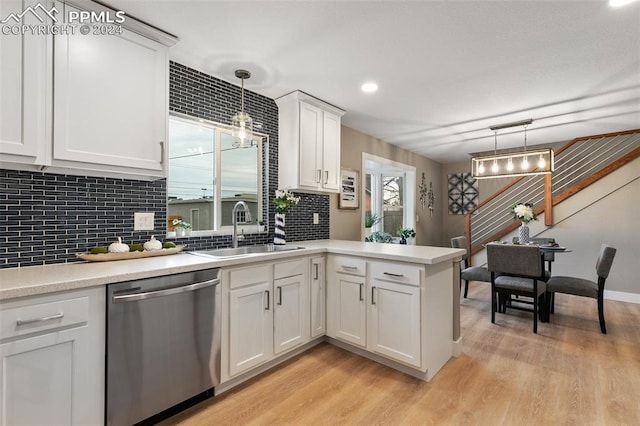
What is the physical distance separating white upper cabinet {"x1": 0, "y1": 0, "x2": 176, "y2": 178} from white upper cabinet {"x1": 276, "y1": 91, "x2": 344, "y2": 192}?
124 cm

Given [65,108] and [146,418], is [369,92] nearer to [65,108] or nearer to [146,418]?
[65,108]

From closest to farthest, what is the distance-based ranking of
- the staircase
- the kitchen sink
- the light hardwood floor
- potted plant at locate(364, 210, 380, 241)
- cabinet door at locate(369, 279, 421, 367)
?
1. the light hardwood floor
2. cabinet door at locate(369, 279, 421, 367)
3. the kitchen sink
4. the staircase
5. potted plant at locate(364, 210, 380, 241)

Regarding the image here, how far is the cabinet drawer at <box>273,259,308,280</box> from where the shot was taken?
2.34 meters

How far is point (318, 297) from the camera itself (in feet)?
8.85

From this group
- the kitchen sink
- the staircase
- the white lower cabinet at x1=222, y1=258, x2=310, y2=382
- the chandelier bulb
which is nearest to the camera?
the white lower cabinet at x1=222, y1=258, x2=310, y2=382

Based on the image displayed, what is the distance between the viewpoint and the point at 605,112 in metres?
3.51

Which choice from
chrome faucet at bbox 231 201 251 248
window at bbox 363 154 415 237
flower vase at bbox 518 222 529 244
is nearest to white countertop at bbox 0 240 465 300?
chrome faucet at bbox 231 201 251 248

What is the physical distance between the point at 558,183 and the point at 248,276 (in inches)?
227

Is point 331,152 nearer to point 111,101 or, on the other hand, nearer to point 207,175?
point 207,175

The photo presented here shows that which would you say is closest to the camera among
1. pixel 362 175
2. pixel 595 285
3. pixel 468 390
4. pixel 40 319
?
pixel 40 319

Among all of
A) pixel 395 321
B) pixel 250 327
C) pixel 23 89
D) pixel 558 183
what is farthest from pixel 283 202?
pixel 558 183

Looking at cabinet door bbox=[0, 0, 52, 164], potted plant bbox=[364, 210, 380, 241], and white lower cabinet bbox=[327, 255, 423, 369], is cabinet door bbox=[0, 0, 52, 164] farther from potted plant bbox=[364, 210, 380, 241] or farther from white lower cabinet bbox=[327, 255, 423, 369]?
potted plant bbox=[364, 210, 380, 241]

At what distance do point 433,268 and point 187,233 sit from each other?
6.45 ft

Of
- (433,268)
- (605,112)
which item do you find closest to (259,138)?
(433,268)
